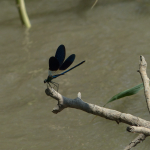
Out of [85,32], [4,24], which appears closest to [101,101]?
[85,32]

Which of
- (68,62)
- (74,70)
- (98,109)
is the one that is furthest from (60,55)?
(74,70)

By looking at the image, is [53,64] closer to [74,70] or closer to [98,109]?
[98,109]

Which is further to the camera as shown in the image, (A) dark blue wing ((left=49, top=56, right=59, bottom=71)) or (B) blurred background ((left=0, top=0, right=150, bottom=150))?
(B) blurred background ((left=0, top=0, right=150, bottom=150))

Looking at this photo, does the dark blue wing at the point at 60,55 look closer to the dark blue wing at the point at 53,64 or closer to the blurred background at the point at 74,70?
the dark blue wing at the point at 53,64

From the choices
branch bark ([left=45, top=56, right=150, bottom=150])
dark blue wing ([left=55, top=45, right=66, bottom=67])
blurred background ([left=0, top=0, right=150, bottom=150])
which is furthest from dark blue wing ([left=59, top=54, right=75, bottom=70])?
blurred background ([left=0, top=0, right=150, bottom=150])

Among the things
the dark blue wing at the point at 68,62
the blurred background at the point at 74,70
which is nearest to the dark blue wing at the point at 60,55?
the dark blue wing at the point at 68,62

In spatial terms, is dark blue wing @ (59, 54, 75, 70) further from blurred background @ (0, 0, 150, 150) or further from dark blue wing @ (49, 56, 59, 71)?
blurred background @ (0, 0, 150, 150)

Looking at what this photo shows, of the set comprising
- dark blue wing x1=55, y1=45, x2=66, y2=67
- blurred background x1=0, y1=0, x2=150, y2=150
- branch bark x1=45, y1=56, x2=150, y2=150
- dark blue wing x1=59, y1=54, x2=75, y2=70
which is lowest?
blurred background x1=0, y1=0, x2=150, y2=150

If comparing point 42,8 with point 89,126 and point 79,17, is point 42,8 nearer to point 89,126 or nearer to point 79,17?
point 79,17
